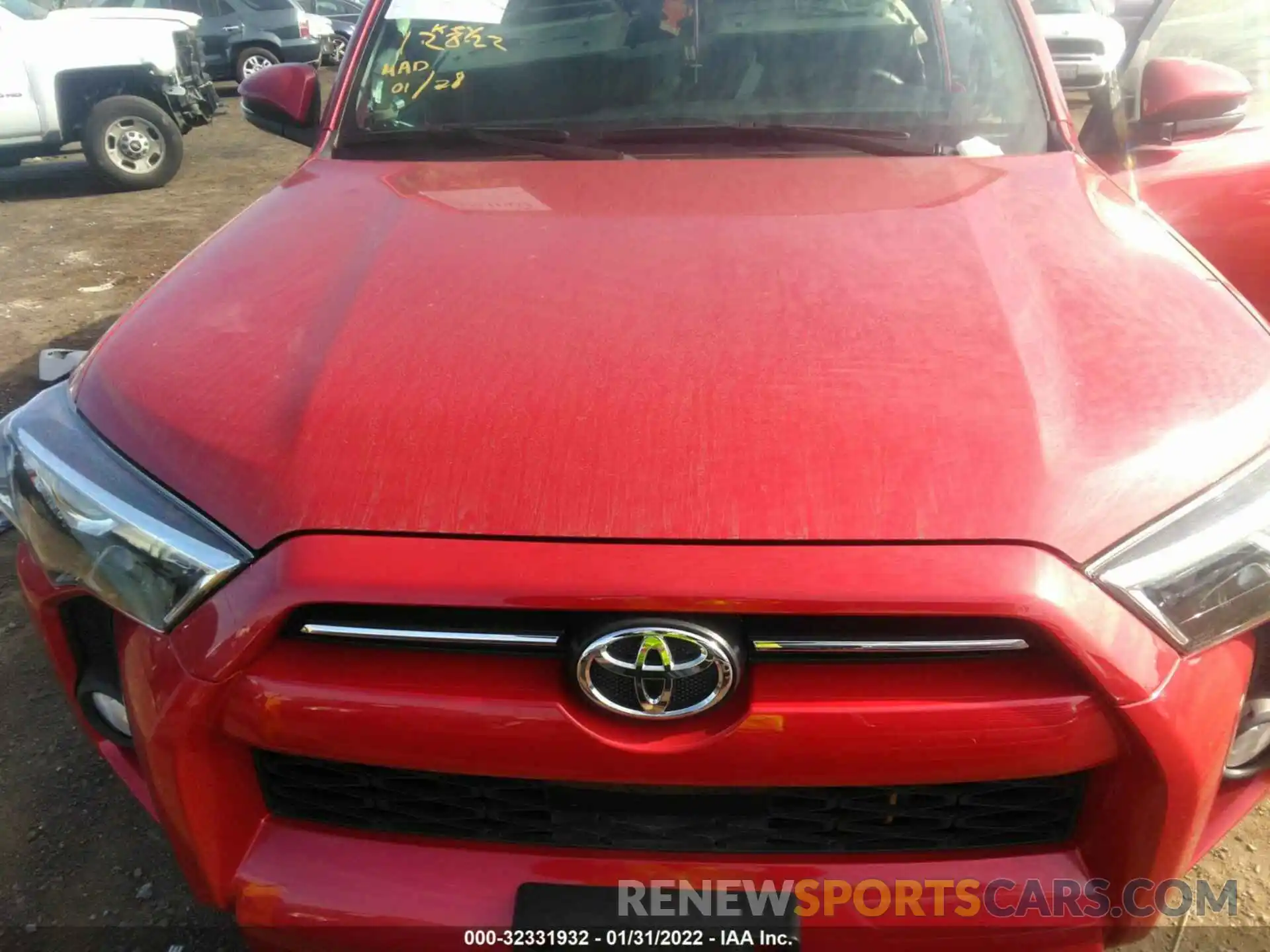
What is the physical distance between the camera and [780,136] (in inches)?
89.5

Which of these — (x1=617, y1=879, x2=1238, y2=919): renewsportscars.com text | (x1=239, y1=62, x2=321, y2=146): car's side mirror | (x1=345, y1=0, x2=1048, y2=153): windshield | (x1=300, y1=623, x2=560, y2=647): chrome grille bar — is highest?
(x1=345, y1=0, x2=1048, y2=153): windshield

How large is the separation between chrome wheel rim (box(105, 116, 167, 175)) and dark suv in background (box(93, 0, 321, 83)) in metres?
5.07

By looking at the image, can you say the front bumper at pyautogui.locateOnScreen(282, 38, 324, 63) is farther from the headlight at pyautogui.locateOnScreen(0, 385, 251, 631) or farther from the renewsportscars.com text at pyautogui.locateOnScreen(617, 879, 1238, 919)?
the renewsportscars.com text at pyautogui.locateOnScreen(617, 879, 1238, 919)

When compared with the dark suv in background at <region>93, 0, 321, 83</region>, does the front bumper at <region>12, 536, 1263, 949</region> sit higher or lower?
higher

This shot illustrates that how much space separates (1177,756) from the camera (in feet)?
4.27

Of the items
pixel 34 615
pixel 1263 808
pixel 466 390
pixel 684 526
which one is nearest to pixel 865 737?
pixel 684 526

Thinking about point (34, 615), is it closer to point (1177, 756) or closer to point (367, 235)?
point (367, 235)

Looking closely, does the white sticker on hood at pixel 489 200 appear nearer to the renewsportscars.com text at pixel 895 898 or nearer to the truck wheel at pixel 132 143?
the renewsportscars.com text at pixel 895 898

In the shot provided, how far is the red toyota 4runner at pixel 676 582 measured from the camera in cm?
128

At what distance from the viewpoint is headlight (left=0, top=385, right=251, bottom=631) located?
1377 mm

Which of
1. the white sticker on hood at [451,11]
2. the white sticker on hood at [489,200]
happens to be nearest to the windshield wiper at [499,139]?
the white sticker on hood at [489,200]

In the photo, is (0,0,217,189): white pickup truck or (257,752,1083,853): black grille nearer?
A: (257,752,1083,853): black grille

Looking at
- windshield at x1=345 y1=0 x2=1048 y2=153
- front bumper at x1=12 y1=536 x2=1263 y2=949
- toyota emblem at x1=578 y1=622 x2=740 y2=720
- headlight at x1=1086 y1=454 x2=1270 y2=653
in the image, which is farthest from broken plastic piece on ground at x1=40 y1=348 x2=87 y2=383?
headlight at x1=1086 y1=454 x2=1270 y2=653

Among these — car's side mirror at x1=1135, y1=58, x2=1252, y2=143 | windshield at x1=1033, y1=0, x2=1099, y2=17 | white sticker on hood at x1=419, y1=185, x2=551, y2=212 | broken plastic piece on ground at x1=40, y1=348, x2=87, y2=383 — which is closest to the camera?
white sticker on hood at x1=419, y1=185, x2=551, y2=212
